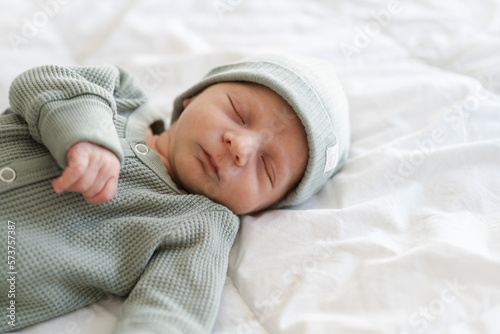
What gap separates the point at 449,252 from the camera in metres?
0.99

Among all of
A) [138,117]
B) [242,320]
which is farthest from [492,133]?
[138,117]

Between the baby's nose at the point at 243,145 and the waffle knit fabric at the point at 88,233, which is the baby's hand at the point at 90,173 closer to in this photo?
the waffle knit fabric at the point at 88,233

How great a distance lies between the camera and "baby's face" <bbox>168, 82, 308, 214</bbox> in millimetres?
1188

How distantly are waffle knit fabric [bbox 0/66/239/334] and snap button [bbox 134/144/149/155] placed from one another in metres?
0.03

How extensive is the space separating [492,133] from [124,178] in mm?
1018

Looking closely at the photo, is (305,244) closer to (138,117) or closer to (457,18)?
(138,117)

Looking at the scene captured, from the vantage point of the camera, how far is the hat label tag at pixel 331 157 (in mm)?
1274
